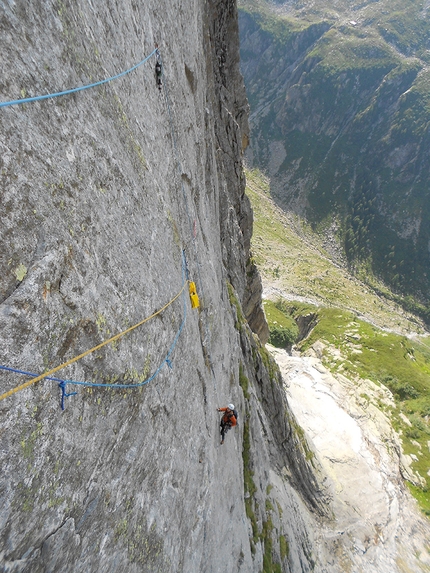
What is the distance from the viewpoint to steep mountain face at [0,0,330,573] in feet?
13.2

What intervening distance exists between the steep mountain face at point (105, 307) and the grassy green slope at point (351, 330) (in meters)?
45.0

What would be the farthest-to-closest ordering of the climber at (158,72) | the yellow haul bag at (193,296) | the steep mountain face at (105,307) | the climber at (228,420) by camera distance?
the climber at (228,420)
the yellow haul bag at (193,296)
the climber at (158,72)
the steep mountain face at (105,307)

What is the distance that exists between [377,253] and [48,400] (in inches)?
7018

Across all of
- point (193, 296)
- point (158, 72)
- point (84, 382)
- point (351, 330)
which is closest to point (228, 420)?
point (193, 296)

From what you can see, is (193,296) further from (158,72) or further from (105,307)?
(158,72)

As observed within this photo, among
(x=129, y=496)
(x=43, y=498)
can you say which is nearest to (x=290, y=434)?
(x=129, y=496)

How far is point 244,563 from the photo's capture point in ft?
46.1

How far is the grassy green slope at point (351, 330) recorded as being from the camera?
165ft

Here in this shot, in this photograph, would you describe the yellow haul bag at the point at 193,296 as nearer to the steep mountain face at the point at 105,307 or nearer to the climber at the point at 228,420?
the steep mountain face at the point at 105,307

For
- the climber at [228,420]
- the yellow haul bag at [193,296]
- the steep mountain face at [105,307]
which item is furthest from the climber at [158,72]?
the climber at [228,420]

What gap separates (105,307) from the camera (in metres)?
5.61

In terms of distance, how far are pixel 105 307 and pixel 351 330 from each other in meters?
73.3

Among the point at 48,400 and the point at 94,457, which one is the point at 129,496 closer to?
the point at 94,457

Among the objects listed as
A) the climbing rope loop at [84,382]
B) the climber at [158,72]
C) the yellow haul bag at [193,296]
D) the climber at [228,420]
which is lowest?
the climber at [228,420]
